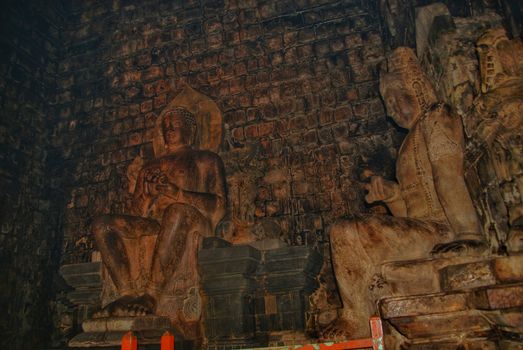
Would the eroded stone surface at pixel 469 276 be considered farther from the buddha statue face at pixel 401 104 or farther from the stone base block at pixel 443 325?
the buddha statue face at pixel 401 104

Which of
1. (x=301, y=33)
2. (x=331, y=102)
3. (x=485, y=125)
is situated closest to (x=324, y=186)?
(x=331, y=102)

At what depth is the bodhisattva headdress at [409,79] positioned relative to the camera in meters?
3.08

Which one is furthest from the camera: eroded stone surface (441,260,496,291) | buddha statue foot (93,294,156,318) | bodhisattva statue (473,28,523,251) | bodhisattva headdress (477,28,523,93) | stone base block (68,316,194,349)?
buddha statue foot (93,294,156,318)

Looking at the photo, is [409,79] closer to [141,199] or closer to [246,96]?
[246,96]

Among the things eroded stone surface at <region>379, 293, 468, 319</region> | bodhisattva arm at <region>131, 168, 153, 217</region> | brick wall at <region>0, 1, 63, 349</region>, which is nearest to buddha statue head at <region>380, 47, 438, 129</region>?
eroded stone surface at <region>379, 293, 468, 319</region>

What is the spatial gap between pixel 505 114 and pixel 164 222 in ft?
8.51

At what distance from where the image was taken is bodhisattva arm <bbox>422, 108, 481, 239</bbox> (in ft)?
8.23

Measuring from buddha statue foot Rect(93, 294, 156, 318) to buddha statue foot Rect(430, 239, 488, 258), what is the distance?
212cm

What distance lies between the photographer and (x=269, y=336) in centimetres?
378

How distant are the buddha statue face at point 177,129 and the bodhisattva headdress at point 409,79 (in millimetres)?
2275

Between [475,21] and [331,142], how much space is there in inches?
79.4

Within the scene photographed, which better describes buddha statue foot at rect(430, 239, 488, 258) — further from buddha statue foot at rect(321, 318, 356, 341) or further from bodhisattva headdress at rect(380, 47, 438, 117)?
bodhisattva headdress at rect(380, 47, 438, 117)

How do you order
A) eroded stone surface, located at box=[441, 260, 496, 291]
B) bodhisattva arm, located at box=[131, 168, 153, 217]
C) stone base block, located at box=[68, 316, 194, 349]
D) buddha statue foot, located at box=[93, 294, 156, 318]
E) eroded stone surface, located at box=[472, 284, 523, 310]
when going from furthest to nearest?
bodhisattva arm, located at box=[131, 168, 153, 217] → buddha statue foot, located at box=[93, 294, 156, 318] → stone base block, located at box=[68, 316, 194, 349] → eroded stone surface, located at box=[441, 260, 496, 291] → eroded stone surface, located at box=[472, 284, 523, 310]

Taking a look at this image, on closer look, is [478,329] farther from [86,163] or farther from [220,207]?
[86,163]
